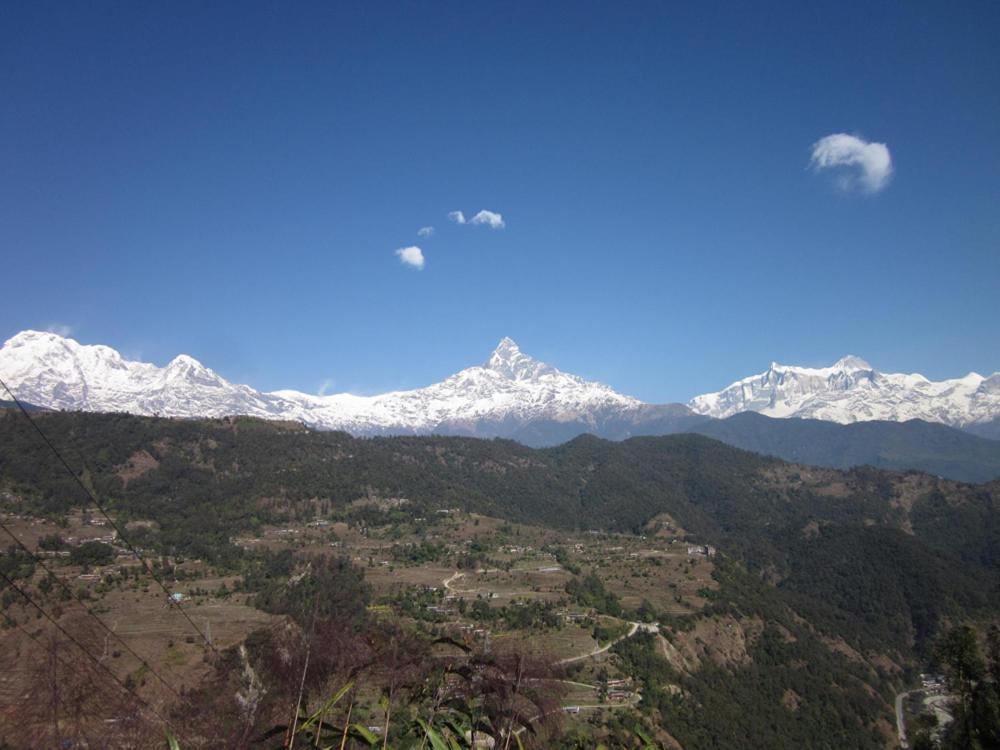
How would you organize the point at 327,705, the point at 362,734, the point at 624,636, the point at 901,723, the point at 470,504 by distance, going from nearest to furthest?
the point at 327,705 < the point at 362,734 < the point at 624,636 < the point at 901,723 < the point at 470,504

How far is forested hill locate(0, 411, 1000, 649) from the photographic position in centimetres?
10975

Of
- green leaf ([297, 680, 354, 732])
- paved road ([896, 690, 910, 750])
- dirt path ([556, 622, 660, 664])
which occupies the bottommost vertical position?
paved road ([896, 690, 910, 750])

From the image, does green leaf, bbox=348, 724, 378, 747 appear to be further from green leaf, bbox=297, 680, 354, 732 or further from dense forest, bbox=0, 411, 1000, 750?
dense forest, bbox=0, 411, 1000, 750

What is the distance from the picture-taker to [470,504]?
15988cm

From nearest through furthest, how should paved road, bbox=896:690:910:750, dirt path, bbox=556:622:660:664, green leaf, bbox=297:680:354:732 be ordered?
green leaf, bbox=297:680:354:732, dirt path, bbox=556:622:660:664, paved road, bbox=896:690:910:750

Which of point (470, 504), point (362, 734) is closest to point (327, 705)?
point (362, 734)

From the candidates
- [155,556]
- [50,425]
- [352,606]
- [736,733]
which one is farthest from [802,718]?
[50,425]

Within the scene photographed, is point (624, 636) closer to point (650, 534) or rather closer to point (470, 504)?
point (650, 534)

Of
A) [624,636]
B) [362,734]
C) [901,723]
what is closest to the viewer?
[362,734]

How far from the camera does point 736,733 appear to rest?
58781 millimetres

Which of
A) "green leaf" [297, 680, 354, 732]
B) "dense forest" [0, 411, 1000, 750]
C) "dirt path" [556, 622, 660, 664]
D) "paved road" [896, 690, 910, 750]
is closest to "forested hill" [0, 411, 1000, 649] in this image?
"dense forest" [0, 411, 1000, 750]

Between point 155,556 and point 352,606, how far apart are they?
39715 mm

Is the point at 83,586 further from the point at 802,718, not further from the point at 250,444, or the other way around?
the point at 250,444

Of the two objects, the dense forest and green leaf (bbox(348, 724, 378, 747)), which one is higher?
green leaf (bbox(348, 724, 378, 747))
